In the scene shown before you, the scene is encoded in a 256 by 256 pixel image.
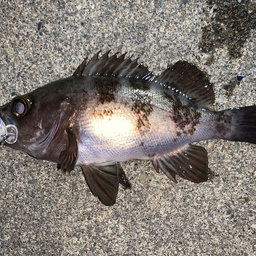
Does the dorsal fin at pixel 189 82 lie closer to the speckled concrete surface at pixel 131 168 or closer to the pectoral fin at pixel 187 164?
the speckled concrete surface at pixel 131 168

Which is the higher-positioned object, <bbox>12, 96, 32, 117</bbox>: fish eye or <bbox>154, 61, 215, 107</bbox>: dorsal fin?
<bbox>154, 61, 215, 107</bbox>: dorsal fin

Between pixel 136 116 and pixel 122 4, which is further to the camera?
pixel 122 4

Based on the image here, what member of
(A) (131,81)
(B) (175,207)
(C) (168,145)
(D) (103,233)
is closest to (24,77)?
(A) (131,81)

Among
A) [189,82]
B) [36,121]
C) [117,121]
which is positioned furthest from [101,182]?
[189,82]

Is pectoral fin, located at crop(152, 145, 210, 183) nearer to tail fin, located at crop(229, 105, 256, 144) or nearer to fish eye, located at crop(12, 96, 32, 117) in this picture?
tail fin, located at crop(229, 105, 256, 144)

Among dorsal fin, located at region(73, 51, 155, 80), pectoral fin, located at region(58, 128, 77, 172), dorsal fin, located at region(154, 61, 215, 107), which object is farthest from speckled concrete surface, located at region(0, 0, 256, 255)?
pectoral fin, located at region(58, 128, 77, 172)

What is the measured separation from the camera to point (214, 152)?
2119mm

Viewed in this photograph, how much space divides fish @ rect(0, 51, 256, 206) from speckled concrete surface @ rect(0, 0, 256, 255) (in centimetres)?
25

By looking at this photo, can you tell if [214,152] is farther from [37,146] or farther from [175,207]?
[37,146]

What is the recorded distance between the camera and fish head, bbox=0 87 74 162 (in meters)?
1.68

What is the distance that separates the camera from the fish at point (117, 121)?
1.70 meters

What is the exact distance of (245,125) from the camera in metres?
1.88

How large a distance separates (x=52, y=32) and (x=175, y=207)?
1.92m

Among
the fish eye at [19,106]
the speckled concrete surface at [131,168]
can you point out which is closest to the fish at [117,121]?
the fish eye at [19,106]
